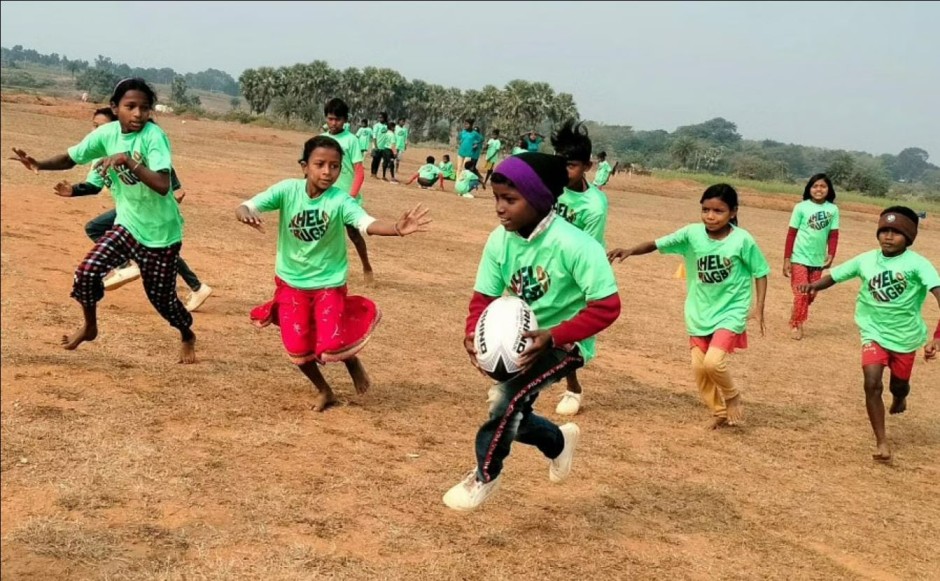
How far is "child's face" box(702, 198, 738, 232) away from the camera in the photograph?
20.9ft

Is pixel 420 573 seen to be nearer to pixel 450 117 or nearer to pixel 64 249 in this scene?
pixel 64 249

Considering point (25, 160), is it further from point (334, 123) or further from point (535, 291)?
point (334, 123)

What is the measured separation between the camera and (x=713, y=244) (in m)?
6.49

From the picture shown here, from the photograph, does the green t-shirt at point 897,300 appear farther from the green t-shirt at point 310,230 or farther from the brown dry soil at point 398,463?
the green t-shirt at point 310,230

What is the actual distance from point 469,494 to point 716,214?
317 centimetres

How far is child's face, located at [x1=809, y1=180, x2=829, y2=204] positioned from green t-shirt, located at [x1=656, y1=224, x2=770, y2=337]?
170 inches

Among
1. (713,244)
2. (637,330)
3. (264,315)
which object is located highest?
(713,244)

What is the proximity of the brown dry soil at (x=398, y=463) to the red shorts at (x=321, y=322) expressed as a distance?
416 mm

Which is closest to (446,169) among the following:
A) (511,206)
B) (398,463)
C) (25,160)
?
(25,160)

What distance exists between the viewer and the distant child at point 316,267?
18.6ft

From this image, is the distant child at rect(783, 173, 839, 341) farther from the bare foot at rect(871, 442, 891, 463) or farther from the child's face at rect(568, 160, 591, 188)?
the child's face at rect(568, 160, 591, 188)

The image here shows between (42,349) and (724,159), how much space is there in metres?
93.5

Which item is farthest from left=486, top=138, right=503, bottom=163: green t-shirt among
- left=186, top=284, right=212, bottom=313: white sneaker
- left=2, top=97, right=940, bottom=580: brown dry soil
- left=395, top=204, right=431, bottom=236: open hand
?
left=395, top=204, right=431, bottom=236: open hand

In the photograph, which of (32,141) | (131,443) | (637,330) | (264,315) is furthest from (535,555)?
(32,141)
